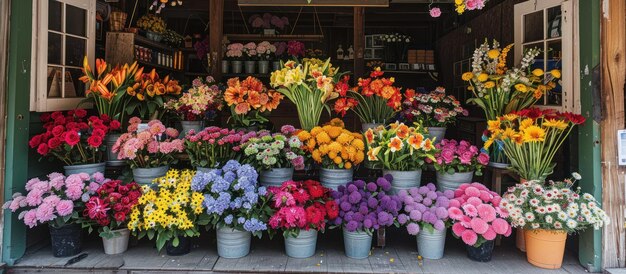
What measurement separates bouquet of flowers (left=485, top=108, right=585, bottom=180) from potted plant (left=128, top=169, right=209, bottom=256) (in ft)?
7.10

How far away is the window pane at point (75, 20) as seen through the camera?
3.36 m

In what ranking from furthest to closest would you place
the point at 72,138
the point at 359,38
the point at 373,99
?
the point at 359,38 → the point at 373,99 → the point at 72,138

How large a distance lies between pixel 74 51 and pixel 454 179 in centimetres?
330

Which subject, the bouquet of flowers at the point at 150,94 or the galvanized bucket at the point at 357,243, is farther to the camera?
the bouquet of flowers at the point at 150,94

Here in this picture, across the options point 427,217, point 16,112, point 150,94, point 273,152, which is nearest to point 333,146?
point 273,152

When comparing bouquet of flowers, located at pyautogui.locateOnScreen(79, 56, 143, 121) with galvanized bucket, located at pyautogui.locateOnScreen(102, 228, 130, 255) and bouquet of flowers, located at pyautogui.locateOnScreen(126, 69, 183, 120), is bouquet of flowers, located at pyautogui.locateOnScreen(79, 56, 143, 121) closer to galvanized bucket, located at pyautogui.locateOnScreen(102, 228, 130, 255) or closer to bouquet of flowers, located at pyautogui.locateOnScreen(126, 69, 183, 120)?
bouquet of flowers, located at pyautogui.locateOnScreen(126, 69, 183, 120)

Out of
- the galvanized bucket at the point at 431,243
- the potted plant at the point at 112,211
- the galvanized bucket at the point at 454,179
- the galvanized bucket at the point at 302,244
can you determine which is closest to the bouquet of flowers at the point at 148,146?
the potted plant at the point at 112,211

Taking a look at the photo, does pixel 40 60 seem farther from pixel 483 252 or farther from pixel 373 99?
pixel 483 252

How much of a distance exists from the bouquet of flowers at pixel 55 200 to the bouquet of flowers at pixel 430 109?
8.37 feet

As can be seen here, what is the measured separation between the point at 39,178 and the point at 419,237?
292cm

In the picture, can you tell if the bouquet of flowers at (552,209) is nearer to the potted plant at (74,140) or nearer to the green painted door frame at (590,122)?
the green painted door frame at (590,122)

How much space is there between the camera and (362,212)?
2773 mm

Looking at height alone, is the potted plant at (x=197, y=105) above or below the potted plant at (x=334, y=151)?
above

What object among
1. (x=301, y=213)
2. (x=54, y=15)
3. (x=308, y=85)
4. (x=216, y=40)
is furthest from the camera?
(x=216, y=40)
